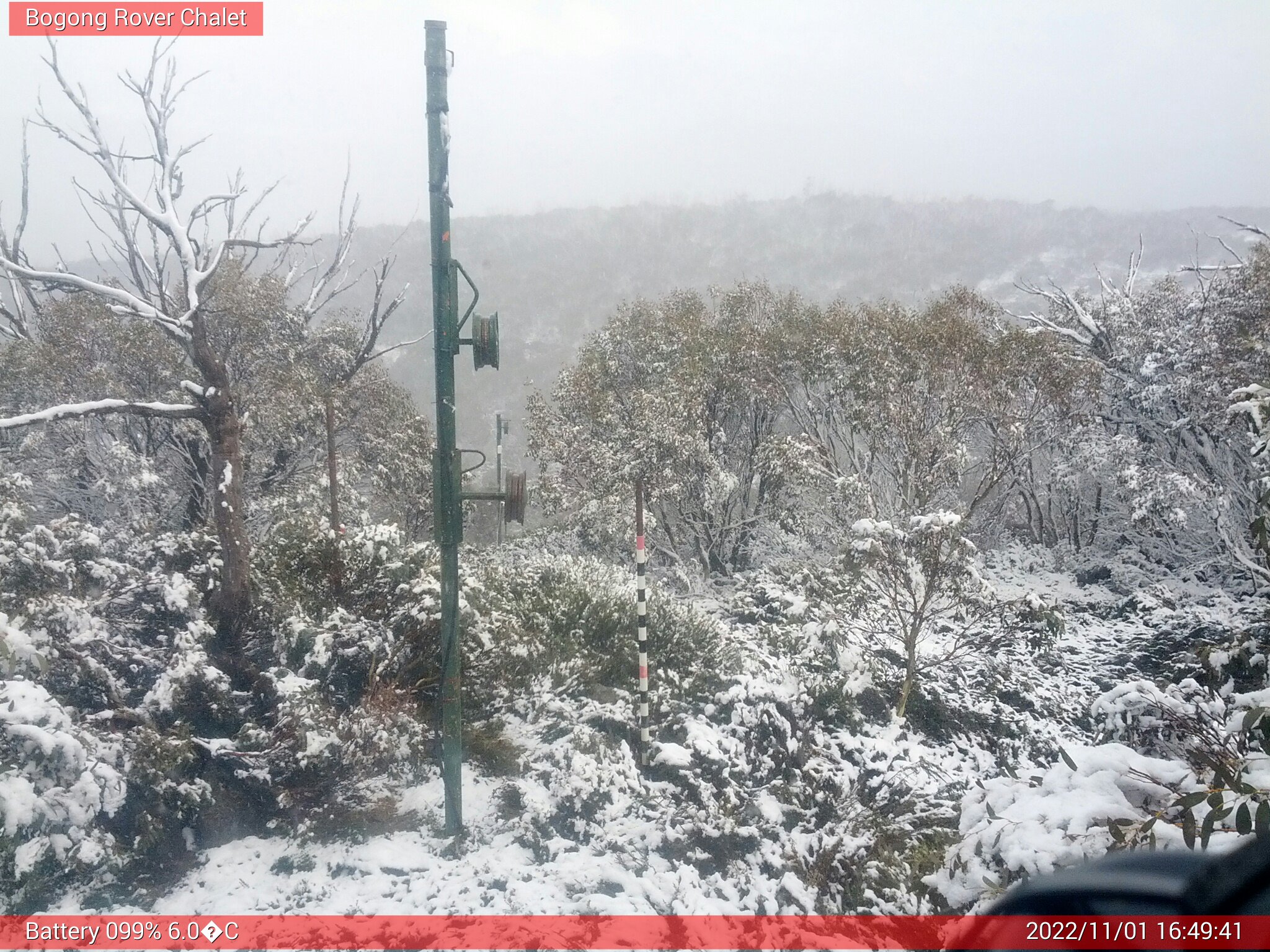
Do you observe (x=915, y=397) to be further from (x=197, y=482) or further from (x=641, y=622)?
(x=197, y=482)

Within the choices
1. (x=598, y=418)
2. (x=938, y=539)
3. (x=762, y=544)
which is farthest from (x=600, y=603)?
(x=762, y=544)

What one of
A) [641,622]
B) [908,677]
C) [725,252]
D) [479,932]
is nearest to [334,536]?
[641,622]

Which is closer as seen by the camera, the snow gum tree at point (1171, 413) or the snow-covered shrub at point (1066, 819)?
the snow-covered shrub at point (1066, 819)

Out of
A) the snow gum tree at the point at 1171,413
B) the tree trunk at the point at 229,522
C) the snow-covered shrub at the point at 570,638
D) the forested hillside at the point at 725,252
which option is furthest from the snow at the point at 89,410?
the forested hillside at the point at 725,252

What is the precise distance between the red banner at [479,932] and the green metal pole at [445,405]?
81 cm

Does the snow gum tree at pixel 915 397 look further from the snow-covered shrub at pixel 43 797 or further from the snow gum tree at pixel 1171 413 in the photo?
the snow-covered shrub at pixel 43 797

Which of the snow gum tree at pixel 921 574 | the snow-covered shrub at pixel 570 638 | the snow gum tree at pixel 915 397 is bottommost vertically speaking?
the snow-covered shrub at pixel 570 638

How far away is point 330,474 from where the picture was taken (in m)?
6.18

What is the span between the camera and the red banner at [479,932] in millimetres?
3199

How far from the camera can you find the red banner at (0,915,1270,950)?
3.20 meters

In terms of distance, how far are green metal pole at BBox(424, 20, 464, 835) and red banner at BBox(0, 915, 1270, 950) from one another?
811mm

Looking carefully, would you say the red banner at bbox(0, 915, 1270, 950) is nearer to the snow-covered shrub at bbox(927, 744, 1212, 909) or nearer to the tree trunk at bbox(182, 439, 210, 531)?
the snow-covered shrub at bbox(927, 744, 1212, 909)

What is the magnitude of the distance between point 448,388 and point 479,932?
9.34ft

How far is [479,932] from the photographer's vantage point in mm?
3426
